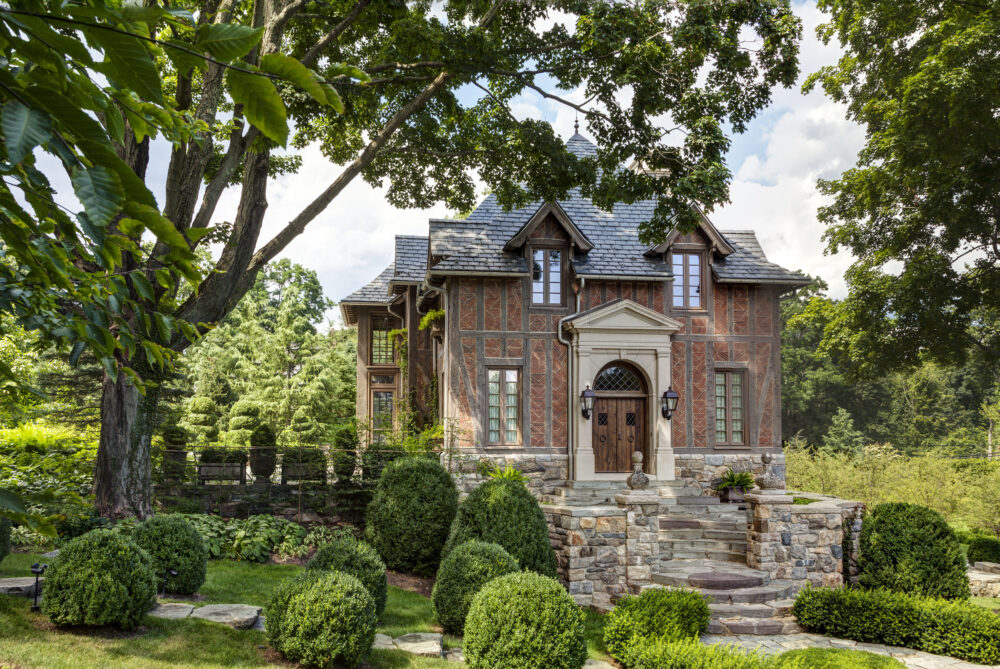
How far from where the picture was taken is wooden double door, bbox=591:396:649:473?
16828 mm

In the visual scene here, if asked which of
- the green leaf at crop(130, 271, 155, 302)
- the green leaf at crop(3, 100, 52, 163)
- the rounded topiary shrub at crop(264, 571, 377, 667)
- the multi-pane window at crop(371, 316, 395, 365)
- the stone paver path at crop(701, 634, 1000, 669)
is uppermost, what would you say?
the multi-pane window at crop(371, 316, 395, 365)

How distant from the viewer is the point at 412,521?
1188 cm

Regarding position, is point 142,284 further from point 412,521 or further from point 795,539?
point 795,539

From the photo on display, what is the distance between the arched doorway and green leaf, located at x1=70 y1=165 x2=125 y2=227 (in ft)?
51.7

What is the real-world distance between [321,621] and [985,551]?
49.8 ft

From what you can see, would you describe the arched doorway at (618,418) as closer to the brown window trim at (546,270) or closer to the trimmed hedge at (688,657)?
the brown window trim at (546,270)

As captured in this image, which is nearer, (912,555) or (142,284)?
(142,284)

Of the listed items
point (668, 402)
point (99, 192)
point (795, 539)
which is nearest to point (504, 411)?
point (668, 402)

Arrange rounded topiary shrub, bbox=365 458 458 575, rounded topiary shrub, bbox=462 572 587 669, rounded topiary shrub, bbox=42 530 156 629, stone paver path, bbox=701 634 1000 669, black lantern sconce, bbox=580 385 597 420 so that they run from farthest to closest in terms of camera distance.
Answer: black lantern sconce, bbox=580 385 597 420 → rounded topiary shrub, bbox=365 458 458 575 → stone paver path, bbox=701 634 1000 669 → rounded topiary shrub, bbox=462 572 587 669 → rounded topiary shrub, bbox=42 530 156 629

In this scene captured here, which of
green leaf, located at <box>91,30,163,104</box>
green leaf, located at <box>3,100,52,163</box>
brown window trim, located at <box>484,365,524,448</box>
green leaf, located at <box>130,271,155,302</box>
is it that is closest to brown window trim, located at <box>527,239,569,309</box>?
brown window trim, located at <box>484,365,524,448</box>

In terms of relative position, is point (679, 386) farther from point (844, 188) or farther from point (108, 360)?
point (108, 360)

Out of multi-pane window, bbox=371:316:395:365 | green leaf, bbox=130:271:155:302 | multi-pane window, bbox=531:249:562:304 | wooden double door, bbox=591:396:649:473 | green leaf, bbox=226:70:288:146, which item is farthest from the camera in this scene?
multi-pane window, bbox=371:316:395:365

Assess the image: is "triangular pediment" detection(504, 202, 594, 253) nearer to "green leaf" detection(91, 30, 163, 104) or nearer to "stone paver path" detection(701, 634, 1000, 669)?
"stone paver path" detection(701, 634, 1000, 669)

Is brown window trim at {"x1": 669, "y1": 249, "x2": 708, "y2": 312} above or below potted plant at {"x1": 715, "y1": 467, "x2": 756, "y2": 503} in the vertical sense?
above
